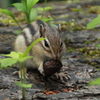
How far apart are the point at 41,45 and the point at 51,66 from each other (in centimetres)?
38

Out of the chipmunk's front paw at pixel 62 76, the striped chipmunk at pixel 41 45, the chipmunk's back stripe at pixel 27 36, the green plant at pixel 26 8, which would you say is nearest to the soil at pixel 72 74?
the chipmunk's front paw at pixel 62 76

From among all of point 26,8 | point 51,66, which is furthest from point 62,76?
point 26,8

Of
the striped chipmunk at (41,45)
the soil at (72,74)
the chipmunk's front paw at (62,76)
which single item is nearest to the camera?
the soil at (72,74)

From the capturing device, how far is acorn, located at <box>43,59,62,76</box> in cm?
376

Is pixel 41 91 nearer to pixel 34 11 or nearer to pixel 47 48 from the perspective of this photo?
pixel 47 48

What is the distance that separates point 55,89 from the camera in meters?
3.80

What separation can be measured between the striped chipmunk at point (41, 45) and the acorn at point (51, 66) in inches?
2.4

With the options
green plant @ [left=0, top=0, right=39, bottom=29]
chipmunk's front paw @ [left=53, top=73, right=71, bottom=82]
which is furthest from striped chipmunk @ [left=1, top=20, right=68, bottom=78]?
green plant @ [left=0, top=0, right=39, bottom=29]

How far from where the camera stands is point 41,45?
398 cm

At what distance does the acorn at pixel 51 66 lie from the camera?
3758 millimetres

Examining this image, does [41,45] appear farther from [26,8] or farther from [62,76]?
[26,8]

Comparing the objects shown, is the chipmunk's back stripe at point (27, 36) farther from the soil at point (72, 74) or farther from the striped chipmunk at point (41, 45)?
the soil at point (72, 74)

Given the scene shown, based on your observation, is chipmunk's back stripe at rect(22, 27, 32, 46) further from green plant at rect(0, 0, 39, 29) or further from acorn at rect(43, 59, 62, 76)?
acorn at rect(43, 59, 62, 76)

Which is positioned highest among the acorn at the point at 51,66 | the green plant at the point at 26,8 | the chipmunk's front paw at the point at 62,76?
the green plant at the point at 26,8
